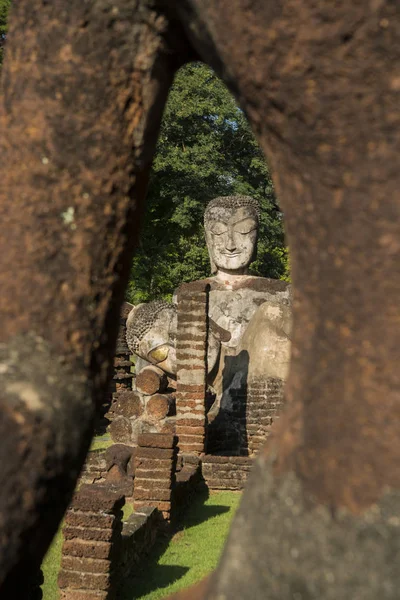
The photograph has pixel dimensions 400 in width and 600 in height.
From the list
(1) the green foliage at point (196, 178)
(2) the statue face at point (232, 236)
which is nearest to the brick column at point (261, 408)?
(2) the statue face at point (232, 236)

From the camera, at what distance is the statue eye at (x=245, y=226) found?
1252cm

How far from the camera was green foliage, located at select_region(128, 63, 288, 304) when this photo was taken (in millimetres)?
22922

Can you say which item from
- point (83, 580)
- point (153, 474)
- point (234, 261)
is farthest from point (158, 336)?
point (83, 580)

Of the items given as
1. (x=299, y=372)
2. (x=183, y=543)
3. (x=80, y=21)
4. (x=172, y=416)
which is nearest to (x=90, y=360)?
(x=299, y=372)

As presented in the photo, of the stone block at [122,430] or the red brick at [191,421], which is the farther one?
the stone block at [122,430]

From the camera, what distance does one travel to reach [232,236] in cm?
1261

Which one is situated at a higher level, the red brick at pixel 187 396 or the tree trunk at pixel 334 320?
the tree trunk at pixel 334 320

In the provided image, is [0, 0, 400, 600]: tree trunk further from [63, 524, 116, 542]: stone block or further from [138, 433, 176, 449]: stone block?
[138, 433, 176, 449]: stone block

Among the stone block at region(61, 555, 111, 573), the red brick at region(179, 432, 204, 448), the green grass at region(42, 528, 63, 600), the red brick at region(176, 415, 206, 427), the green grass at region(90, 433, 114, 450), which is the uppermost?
the red brick at region(176, 415, 206, 427)

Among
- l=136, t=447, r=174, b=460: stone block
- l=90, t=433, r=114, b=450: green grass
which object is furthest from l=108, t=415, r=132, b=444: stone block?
l=136, t=447, r=174, b=460: stone block

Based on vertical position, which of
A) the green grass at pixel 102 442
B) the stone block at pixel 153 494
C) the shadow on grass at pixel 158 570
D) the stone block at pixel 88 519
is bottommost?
the shadow on grass at pixel 158 570

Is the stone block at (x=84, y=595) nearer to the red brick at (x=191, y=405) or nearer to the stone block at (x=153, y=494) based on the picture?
the stone block at (x=153, y=494)

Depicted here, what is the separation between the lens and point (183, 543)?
20.2ft

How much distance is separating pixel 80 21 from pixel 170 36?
0.14 m
